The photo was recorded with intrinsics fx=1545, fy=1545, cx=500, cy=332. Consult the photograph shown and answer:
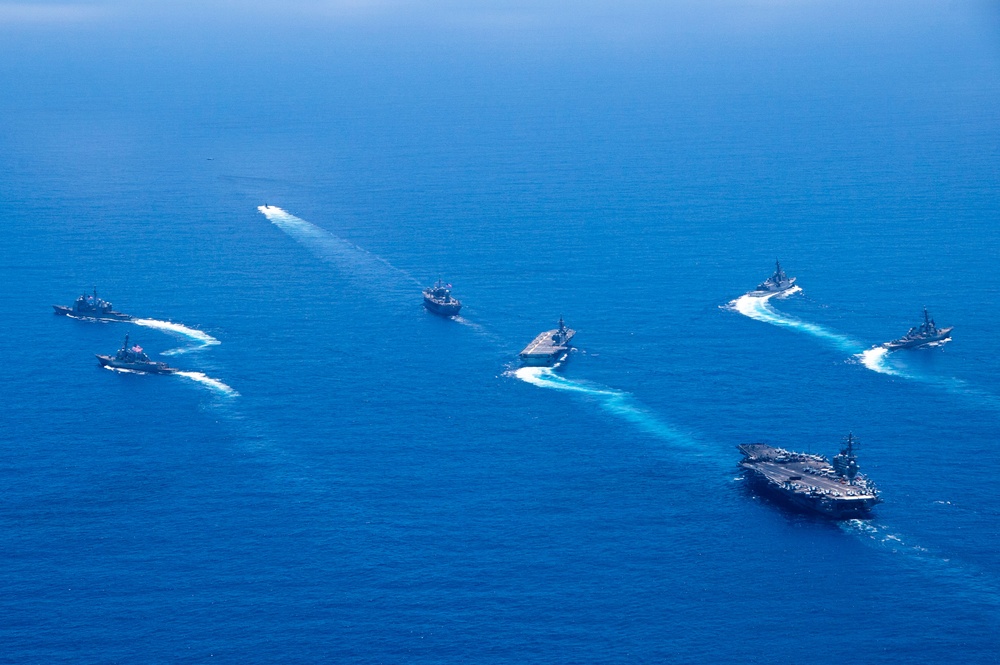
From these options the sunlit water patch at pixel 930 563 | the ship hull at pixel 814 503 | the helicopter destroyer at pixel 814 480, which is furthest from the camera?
the helicopter destroyer at pixel 814 480

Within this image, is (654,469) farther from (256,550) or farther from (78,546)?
(78,546)

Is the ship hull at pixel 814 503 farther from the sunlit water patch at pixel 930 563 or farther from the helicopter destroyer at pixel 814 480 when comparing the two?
the sunlit water patch at pixel 930 563

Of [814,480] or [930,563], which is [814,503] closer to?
[814,480]

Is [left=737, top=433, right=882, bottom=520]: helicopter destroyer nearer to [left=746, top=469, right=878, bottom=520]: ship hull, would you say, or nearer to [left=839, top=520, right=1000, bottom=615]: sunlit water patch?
[left=746, top=469, right=878, bottom=520]: ship hull

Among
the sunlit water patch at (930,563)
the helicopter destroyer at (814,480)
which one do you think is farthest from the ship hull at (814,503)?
the sunlit water patch at (930,563)

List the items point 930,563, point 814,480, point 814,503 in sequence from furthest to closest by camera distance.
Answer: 1. point 814,480
2. point 814,503
3. point 930,563

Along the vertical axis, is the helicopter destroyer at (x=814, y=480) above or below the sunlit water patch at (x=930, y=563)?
above

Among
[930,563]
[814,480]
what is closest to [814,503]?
[814,480]

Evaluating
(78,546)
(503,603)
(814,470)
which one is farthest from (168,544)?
(814,470)

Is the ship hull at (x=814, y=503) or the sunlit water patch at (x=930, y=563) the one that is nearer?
the sunlit water patch at (x=930, y=563)
